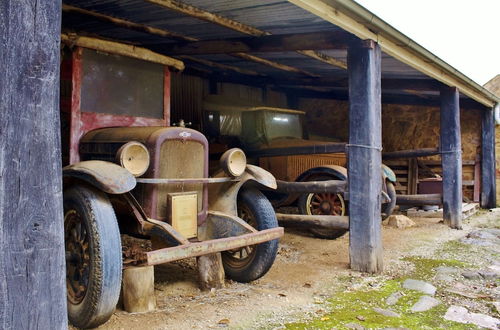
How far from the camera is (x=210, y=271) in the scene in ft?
12.0

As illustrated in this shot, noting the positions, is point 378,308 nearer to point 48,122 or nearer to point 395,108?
point 48,122

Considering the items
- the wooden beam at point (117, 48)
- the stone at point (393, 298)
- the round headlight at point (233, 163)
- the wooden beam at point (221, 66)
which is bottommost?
the stone at point (393, 298)

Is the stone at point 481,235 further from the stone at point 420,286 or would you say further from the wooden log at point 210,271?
the wooden log at point 210,271

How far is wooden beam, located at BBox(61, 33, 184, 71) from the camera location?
353cm

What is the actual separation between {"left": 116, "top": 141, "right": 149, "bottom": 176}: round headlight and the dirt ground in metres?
1.02

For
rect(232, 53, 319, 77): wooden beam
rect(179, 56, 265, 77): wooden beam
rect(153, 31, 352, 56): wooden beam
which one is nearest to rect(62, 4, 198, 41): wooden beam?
rect(153, 31, 352, 56): wooden beam

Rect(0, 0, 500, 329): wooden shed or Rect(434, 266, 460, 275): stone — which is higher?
Rect(0, 0, 500, 329): wooden shed

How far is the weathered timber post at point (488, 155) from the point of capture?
30.4 ft

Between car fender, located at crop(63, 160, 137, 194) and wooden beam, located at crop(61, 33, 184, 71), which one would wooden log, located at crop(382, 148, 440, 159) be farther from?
car fender, located at crop(63, 160, 137, 194)

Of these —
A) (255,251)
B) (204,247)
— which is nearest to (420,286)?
(255,251)

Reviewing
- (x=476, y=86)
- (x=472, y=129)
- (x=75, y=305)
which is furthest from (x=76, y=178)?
(x=472, y=129)

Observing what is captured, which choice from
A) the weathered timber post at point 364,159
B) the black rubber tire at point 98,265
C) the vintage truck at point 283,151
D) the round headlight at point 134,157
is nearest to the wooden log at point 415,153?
the vintage truck at point 283,151

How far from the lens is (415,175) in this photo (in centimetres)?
943

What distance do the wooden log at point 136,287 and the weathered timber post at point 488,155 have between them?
28.0 feet
